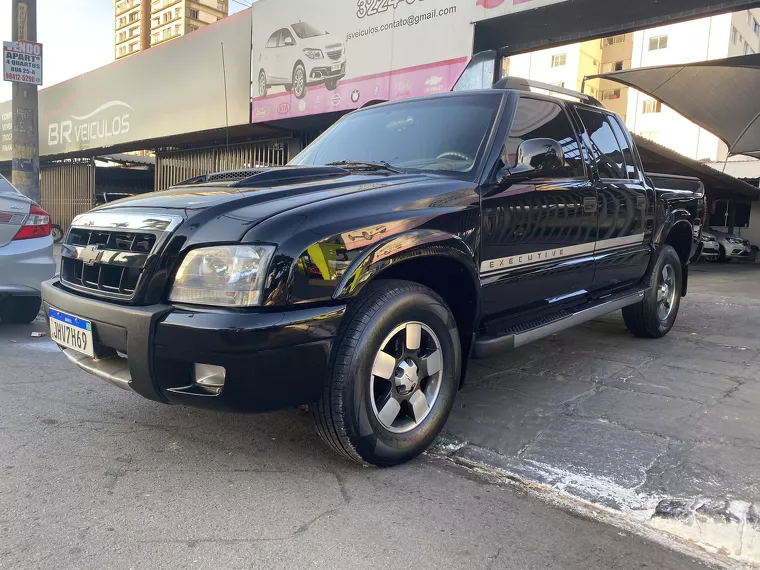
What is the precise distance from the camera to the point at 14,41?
7.77 meters

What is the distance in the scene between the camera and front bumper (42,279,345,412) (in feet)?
7.22

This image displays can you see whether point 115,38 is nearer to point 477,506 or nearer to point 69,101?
point 69,101

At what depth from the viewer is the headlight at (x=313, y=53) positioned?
10.9 m

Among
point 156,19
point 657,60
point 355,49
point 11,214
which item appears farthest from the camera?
point 156,19

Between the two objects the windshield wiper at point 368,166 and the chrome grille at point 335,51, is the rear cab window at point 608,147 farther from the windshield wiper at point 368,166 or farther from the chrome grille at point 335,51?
the chrome grille at point 335,51

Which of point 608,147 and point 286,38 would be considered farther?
point 286,38

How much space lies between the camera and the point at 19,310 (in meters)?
5.69

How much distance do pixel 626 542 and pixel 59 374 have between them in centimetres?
367

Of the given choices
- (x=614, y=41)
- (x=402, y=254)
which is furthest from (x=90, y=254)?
(x=614, y=41)

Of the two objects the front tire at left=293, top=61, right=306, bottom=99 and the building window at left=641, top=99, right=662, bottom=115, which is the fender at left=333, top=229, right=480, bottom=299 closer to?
the front tire at left=293, top=61, right=306, bottom=99

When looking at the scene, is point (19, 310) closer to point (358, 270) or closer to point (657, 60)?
point (358, 270)

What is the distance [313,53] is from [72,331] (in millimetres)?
9416

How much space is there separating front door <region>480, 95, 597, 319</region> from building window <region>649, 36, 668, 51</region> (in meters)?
40.5

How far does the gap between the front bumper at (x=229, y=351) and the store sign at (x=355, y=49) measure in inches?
229
